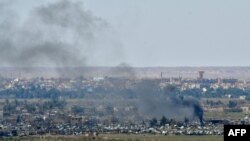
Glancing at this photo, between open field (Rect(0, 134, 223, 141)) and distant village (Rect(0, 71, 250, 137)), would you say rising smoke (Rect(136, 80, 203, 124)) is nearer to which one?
distant village (Rect(0, 71, 250, 137))

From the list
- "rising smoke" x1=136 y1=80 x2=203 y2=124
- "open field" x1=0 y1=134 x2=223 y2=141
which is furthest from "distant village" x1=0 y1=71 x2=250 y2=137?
"open field" x1=0 y1=134 x2=223 y2=141

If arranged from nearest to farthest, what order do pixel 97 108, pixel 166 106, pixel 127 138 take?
pixel 127 138 < pixel 166 106 < pixel 97 108

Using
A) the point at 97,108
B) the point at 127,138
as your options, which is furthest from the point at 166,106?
the point at 127,138

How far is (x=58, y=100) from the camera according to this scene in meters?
114

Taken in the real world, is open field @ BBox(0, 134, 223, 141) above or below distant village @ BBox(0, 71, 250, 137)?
below

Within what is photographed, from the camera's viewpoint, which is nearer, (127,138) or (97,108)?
(127,138)

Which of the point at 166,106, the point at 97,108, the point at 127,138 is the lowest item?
the point at 127,138

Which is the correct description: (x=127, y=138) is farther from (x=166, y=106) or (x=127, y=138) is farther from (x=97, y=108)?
(x=97, y=108)

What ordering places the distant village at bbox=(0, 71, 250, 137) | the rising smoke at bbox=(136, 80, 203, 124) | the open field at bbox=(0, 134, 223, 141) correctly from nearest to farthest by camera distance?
1. the open field at bbox=(0, 134, 223, 141)
2. the distant village at bbox=(0, 71, 250, 137)
3. the rising smoke at bbox=(136, 80, 203, 124)

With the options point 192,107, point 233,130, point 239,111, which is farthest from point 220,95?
point 233,130

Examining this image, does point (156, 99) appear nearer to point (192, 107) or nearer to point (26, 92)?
point (192, 107)

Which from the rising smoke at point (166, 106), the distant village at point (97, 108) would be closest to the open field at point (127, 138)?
the distant village at point (97, 108)

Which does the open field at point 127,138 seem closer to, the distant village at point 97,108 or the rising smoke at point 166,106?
the distant village at point 97,108

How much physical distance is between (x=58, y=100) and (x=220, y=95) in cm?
2939
